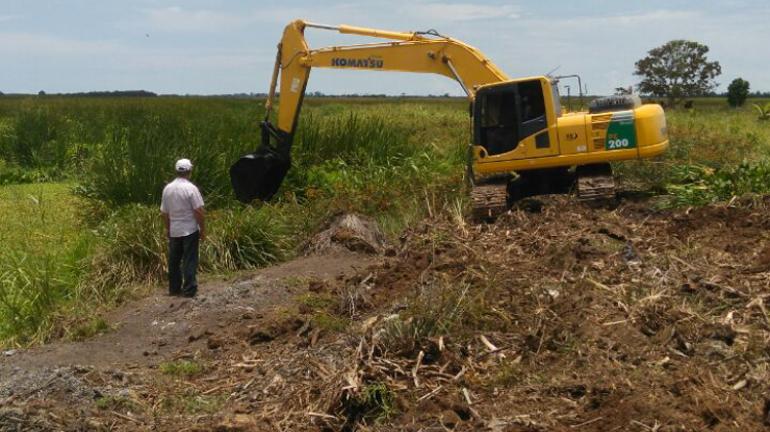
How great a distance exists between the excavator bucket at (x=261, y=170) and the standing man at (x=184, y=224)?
11.4 ft

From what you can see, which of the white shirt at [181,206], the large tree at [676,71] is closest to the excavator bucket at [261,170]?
the white shirt at [181,206]

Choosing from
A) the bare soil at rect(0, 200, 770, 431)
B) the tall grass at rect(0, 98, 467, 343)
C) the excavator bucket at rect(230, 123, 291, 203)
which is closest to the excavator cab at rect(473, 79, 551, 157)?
the tall grass at rect(0, 98, 467, 343)

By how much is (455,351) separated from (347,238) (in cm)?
485

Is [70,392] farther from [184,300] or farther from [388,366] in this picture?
[184,300]

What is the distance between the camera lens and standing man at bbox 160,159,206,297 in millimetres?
9477

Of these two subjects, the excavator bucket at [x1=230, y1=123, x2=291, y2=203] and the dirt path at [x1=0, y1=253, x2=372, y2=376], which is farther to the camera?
the excavator bucket at [x1=230, y1=123, x2=291, y2=203]

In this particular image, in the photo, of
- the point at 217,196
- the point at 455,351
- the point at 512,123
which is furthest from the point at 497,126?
the point at 455,351

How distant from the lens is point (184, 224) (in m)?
9.52

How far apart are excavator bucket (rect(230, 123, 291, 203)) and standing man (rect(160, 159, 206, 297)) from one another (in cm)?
347

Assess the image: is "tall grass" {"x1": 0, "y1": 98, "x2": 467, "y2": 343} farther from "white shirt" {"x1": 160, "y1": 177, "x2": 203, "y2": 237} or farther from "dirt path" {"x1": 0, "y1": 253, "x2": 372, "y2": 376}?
"white shirt" {"x1": 160, "y1": 177, "x2": 203, "y2": 237}

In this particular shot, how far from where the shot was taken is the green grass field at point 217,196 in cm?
992

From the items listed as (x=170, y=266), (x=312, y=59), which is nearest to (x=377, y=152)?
(x=312, y=59)

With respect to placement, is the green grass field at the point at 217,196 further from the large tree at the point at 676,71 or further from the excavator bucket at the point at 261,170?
the large tree at the point at 676,71

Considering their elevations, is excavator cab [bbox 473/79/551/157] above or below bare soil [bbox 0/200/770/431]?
above
